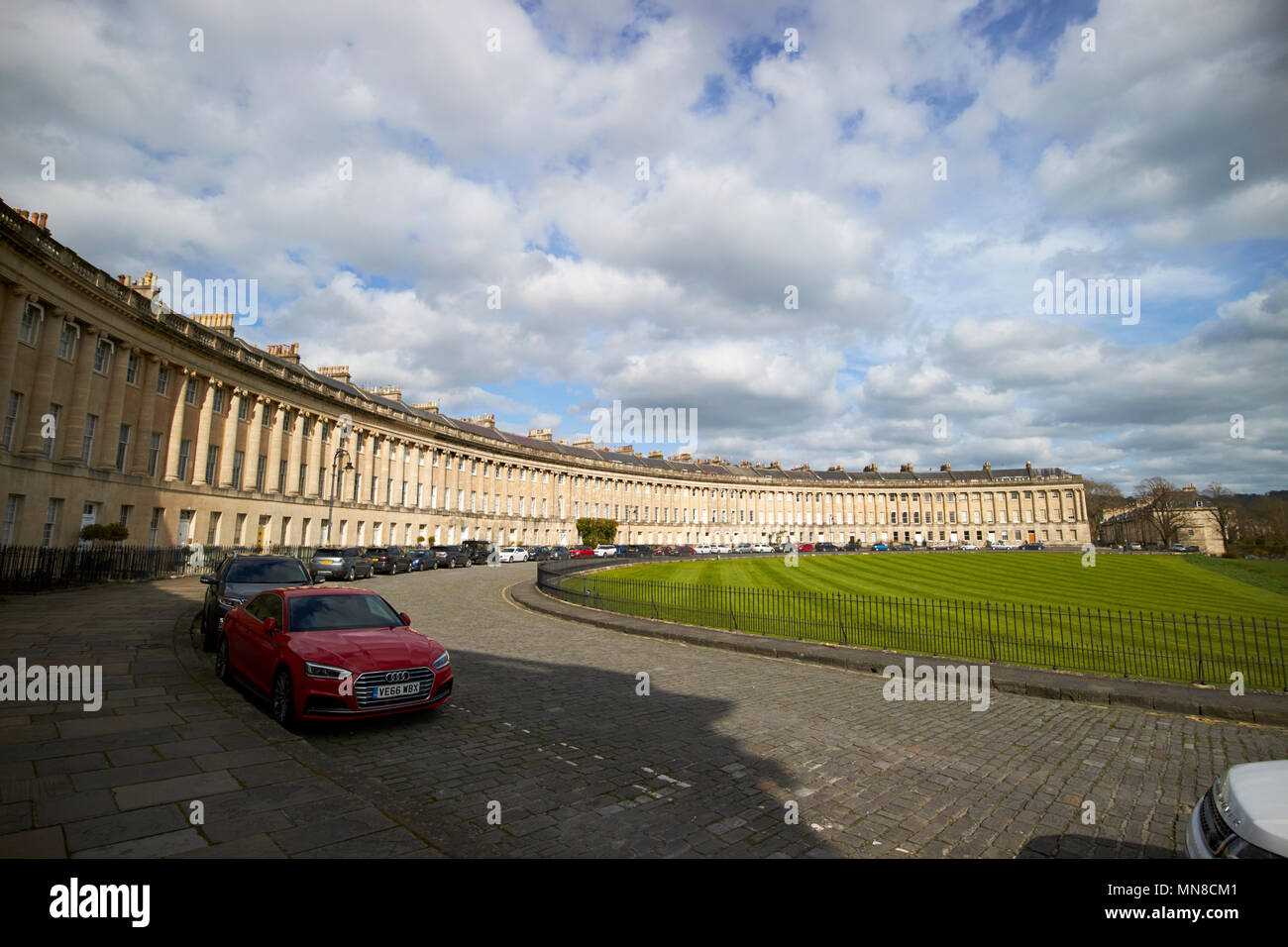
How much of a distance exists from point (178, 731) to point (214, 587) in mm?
6768

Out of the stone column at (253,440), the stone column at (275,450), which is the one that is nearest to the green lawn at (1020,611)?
the stone column at (253,440)

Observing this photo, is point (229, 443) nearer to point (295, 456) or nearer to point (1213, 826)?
point (295, 456)

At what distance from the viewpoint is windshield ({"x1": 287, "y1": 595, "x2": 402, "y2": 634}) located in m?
7.90

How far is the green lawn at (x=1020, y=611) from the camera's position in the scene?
41.1ft

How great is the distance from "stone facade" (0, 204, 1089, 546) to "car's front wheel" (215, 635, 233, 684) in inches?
909

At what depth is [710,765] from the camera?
6.03m

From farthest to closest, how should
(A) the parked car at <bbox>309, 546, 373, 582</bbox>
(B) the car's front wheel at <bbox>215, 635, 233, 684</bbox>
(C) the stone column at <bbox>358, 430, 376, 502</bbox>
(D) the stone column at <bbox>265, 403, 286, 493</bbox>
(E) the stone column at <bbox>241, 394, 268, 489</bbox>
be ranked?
(C) the stone column at <bbox>358, 430, 376, 502</bbox> < (D) the stone column at <bbox>265, 403, 286, 493</bbox> < (E) the stone column at <bbox>241, 394, 268, 489</bbox> < (A) the parked car at <bbox>309, 546, 373, 582</bbox> < (B) the car's front wheel at <bbox>215, 635, 233, 684</bbox>

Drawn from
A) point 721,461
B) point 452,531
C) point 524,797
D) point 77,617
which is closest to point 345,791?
point 524,797

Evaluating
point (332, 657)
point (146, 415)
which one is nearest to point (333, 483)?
point (146, 415)

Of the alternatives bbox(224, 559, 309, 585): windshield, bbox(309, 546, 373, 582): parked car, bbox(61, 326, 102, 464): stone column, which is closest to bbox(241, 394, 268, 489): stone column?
bbox(309, 546, 373, 582): parked car

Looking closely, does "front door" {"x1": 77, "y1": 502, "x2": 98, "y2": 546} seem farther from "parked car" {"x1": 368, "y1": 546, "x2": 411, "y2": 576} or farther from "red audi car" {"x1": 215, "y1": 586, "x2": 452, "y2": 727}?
"red audi car" {"x1": 215, "y1": 586, "x2": 452, "y2": 727}

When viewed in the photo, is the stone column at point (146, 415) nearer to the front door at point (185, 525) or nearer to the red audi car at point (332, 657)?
the front door at point (185, 525)

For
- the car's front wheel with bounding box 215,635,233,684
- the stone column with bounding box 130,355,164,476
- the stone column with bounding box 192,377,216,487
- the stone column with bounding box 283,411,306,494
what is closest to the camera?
the car's front wheel with bounding box 215,635,233,684
